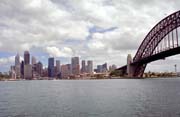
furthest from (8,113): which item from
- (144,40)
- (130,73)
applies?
(130,73)

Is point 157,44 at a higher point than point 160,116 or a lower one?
higher

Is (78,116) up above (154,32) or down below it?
below

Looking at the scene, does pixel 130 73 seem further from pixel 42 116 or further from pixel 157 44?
pixel 42 116

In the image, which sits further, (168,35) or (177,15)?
(168,35)

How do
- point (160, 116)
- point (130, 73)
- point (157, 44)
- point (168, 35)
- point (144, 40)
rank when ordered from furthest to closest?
1. point (130, 73)
2. point (144, 40)
3. point (157, 44)
4. point (168, 35)
5. point (160, 116)

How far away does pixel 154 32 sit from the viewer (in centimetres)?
14162

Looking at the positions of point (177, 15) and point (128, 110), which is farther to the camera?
point (177, 15)

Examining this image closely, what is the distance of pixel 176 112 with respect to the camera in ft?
104

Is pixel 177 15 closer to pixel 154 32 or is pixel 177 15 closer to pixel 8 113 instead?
pixel 154 32

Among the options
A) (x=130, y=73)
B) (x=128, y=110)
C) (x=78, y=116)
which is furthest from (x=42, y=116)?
(x=130, y=73)

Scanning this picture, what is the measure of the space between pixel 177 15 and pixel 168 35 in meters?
15.0

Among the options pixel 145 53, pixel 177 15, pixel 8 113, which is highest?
pixel 177 15

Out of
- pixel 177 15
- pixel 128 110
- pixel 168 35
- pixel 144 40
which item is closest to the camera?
pixel 128 110

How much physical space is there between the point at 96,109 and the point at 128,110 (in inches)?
136
